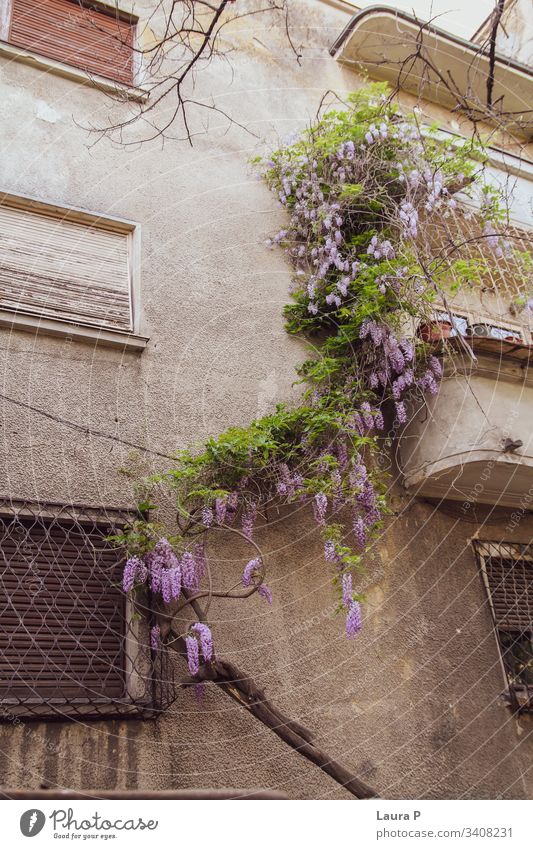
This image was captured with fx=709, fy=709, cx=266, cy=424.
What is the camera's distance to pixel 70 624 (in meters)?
3.87

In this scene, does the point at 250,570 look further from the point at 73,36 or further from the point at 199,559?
the point at 73,36

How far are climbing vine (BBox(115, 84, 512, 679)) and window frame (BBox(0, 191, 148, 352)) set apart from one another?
966 mm

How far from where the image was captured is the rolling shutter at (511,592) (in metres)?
5.17

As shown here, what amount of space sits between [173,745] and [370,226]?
4.21 metres

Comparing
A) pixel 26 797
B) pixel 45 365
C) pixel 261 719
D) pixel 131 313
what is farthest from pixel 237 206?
pixel 26 797

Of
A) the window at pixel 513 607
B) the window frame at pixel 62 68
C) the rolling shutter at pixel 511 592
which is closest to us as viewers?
the window at pixel 513 607

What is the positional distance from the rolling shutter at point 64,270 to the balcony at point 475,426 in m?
2.30

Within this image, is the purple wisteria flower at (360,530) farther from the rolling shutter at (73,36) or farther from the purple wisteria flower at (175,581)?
the rolling shutter at (73,36)

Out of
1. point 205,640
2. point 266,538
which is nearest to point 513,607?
point 266,538

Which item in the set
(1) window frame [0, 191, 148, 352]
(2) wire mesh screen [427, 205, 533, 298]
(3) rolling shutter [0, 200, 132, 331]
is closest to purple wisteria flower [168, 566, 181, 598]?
(1) window frame [0, 191, 148, 352]

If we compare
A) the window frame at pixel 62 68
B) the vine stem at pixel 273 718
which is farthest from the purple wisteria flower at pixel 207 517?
the window frame at pixel 62 68

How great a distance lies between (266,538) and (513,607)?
200cm

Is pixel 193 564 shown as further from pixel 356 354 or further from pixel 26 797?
pixel 356 354

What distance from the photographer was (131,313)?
5105mm
